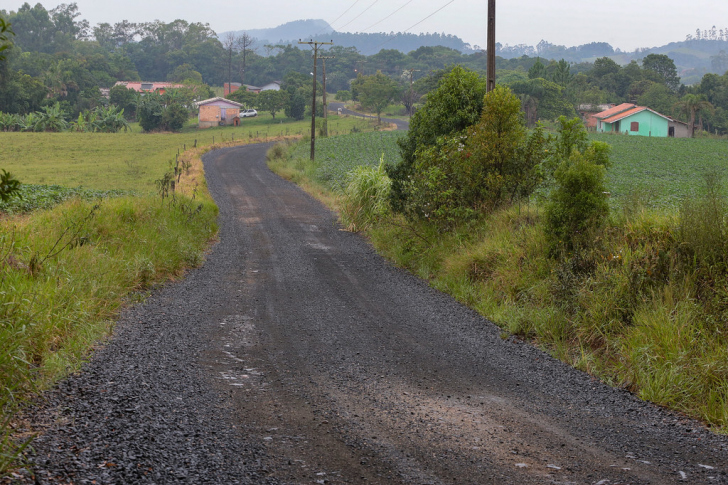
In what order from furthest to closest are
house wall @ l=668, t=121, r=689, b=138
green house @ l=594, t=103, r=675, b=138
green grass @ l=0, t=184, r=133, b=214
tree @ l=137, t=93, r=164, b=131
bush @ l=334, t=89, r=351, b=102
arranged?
bush @ l=334, t=89, r=351, b=102
house wall @ l=668, t=121, r=689, b=138
green house @ l=594, t=103, r=675, b=138
tree @ l=137, t=93, r=164, b=131
green grass @ l=0, t=184, r=133, b=214

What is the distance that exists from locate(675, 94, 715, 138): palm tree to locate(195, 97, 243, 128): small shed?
59898mm

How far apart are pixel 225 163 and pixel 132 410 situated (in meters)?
38.0

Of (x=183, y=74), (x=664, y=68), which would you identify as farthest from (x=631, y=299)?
(x=183, y=74)

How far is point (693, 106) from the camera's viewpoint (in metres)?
75.4

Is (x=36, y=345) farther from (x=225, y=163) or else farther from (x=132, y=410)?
(x=225, y=163)

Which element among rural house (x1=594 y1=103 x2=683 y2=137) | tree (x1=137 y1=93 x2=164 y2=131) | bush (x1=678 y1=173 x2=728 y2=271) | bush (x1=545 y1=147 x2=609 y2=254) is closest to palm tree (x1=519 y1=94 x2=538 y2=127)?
rural house (x1=594 y1=103 x2=683 y2=137)

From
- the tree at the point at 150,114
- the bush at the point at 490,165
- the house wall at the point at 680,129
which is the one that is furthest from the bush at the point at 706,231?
the house wall at the point at 680,129

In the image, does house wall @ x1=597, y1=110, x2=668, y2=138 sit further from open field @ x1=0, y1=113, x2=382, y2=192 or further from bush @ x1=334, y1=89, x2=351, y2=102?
bush @ x1=334, y1=89, x2=351, y2=102

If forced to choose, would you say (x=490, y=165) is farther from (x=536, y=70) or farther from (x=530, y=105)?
(x=536, y=70)

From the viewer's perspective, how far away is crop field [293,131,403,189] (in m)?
31.3

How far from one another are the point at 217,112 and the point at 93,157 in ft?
146

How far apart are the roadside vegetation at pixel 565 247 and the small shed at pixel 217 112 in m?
76.8

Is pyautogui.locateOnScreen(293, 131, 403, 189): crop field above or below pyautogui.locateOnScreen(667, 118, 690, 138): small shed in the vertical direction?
below

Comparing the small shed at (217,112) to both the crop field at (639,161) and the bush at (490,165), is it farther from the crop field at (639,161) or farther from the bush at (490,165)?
the bush at (490,165)
